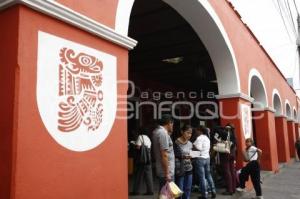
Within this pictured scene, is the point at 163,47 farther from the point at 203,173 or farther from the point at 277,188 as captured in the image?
the point at 277,188

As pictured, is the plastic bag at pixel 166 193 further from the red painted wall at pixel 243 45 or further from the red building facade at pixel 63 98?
the red painted wall at pixel 243 45

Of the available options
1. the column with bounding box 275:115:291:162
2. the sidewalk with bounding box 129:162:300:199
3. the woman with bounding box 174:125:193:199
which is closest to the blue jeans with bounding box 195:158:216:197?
the sidewalk with bounding box 129:162:300:199

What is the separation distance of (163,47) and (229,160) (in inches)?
147

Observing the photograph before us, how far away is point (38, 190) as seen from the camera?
252cm

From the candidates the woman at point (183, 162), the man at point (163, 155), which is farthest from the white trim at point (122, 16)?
the woman at point (183, 162)

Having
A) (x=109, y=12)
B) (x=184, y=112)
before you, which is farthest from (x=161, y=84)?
(x=109, y=12)

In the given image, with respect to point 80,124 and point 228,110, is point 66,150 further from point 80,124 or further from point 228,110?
point 228,110

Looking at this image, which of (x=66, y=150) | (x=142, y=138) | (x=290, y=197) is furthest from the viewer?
(x=290, y=197)

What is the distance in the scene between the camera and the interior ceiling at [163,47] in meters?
6.62

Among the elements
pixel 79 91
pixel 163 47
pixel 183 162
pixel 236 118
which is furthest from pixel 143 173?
pixel 163 47

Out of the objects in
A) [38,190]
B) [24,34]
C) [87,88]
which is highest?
[24,34]

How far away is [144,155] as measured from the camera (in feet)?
20.4

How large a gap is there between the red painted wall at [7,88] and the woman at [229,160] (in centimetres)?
494

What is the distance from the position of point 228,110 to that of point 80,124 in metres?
5.28
